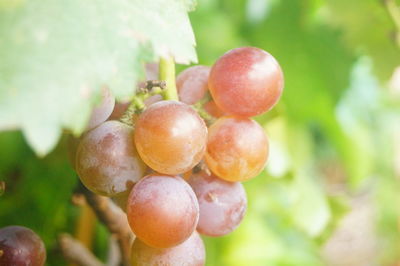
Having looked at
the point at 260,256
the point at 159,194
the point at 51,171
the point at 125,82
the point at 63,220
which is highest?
the point at 125,82

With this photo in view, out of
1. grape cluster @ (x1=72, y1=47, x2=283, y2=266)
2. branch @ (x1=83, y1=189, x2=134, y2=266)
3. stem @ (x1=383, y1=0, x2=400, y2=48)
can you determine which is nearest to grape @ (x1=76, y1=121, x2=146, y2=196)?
grape cluster @ (x1=72, y1=47, x2=283, y2=266)

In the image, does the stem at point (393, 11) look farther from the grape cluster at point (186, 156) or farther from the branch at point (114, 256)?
the branch at point (114, 256)

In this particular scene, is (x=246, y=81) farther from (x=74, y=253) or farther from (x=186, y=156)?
(x=74, y=253)

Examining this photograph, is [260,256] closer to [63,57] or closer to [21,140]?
[21,140]

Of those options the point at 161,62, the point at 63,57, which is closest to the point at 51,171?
the point at 161,62

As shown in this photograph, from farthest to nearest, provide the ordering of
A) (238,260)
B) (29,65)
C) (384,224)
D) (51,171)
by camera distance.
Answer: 1. (384,224)
2. (238,260)
3. (51,171)
4. (29,65)

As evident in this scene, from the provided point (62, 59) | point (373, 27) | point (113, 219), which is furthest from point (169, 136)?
point (373, 27)

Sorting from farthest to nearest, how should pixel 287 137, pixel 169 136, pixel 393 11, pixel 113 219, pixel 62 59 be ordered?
pixel 287 137, pixel 393 11, pixel 113 219, pixel 169 136, pixel 62 59
